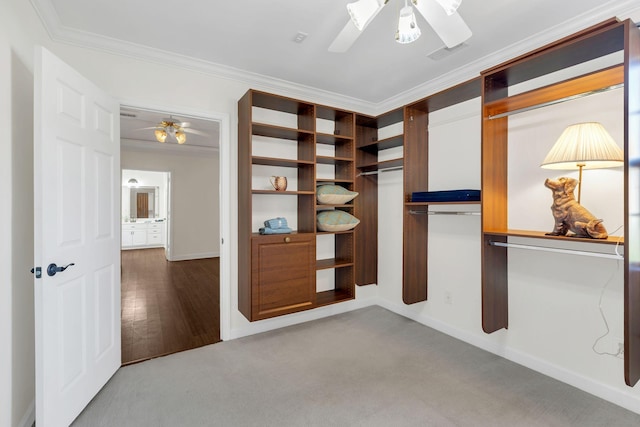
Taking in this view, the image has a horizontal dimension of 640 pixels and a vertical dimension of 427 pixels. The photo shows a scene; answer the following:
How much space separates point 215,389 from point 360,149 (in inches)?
114

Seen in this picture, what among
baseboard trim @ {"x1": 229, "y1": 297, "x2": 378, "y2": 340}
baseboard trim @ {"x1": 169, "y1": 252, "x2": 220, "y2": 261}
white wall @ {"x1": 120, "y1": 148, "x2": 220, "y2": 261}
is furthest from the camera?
baseboard trim @ {"x1": 169, "y1": 252, "x2": 220, "y2": 261}

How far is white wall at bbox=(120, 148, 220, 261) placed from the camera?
22.8 ft

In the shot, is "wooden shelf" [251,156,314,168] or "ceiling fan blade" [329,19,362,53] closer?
"ceiling fan blade" [329,19,362,53]

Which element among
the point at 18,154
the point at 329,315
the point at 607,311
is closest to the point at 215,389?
the point at 329,315

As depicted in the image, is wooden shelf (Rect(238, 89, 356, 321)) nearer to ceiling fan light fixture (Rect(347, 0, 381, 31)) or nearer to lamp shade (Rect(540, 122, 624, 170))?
ceiling fan light fixture (Rect(347, 0, 381, 31))

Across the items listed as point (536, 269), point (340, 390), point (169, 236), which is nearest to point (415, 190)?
point (536, 269)

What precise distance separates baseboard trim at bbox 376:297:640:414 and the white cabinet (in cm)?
862

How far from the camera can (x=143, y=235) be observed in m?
9.10

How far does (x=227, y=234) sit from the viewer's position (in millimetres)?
2898

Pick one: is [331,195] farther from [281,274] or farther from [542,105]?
[542,105]

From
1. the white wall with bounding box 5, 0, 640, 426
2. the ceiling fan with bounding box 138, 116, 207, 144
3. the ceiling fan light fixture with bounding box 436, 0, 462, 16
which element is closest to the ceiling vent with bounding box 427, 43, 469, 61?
the white wall with bounding box 5, 0, 640, 426

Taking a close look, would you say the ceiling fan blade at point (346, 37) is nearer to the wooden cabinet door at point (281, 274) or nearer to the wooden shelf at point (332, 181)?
the wooden shelf at point (332, 181)

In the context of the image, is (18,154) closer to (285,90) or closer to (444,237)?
(285,90)

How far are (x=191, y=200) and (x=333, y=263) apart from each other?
5310 mm
